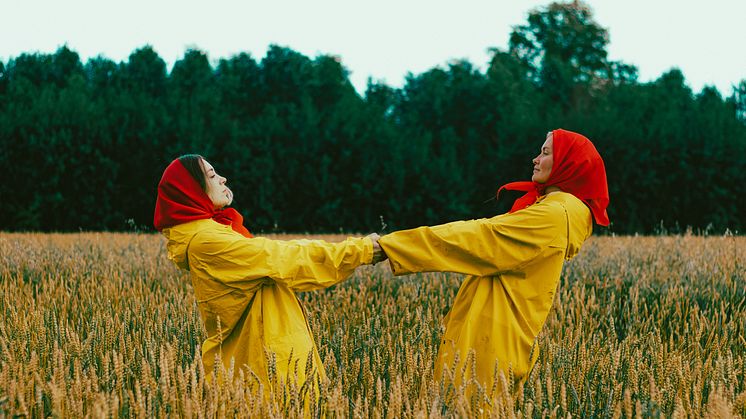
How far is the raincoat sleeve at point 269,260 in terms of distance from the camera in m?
2.66

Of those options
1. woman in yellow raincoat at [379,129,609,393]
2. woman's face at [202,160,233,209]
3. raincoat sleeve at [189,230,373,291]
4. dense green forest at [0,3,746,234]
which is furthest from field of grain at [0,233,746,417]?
dense green forest at [0,3,746,234]

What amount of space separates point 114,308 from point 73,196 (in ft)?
38.1

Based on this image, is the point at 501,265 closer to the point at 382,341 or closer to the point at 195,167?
the point at 382,341

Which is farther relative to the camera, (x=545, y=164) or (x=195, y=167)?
(x=545, y=164)

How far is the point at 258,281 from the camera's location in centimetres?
271

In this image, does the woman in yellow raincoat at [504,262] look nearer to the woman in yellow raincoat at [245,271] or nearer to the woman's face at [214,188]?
the woman in yellow raincoat at [245,271]

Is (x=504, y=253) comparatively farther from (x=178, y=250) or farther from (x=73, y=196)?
(x=73, y=196)

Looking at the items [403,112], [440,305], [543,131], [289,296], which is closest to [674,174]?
[543,131]

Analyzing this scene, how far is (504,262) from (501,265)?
0.02 m

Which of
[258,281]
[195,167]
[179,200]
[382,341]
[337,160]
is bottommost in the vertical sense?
[382,341]

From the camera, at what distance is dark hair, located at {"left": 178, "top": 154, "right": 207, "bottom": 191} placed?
113 inches

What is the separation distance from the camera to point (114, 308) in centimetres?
499

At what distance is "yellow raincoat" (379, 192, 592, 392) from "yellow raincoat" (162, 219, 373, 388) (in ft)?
0.85

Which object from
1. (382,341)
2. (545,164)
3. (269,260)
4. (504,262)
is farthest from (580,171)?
(269,260)
